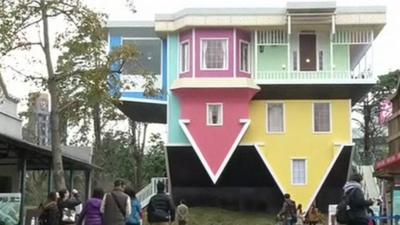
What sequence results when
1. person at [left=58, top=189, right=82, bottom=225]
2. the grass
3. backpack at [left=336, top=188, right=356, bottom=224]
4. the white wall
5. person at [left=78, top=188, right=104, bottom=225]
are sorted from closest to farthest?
backpack at [left=336, top=188, right=356, bottom=224]
person at [left=78, top=188, right=104, bottom=225]
person at [left=58, top=189, right=82, bottom=225]
the white wall
the grass

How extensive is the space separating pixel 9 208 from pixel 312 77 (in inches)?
876

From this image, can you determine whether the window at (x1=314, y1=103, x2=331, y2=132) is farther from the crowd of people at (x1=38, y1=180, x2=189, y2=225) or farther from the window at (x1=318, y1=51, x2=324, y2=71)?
the crowd of people at (x1=38, y1=180, x2=189, y2=225)

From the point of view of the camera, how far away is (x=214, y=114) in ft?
119

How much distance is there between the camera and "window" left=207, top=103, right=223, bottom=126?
3622cm

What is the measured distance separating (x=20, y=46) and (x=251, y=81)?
18089 millimetres

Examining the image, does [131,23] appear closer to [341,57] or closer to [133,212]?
[341,57]

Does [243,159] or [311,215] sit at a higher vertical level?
[243,159]

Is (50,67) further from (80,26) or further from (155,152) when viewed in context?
(155,152)

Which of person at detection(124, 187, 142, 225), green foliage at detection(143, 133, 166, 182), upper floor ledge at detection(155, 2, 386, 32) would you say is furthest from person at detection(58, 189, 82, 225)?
green foliage at detection(143, 133, 166, 182)

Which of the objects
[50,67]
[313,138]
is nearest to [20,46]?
[50,67]

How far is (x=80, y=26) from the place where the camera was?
1956 cm

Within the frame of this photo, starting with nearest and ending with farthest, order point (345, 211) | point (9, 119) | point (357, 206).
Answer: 1. point (357, 206)
2. point (345, 211)
3. point (9, 119)

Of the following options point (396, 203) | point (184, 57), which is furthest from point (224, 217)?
point (396, 203)

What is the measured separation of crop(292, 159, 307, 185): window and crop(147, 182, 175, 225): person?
22941 millimetres
